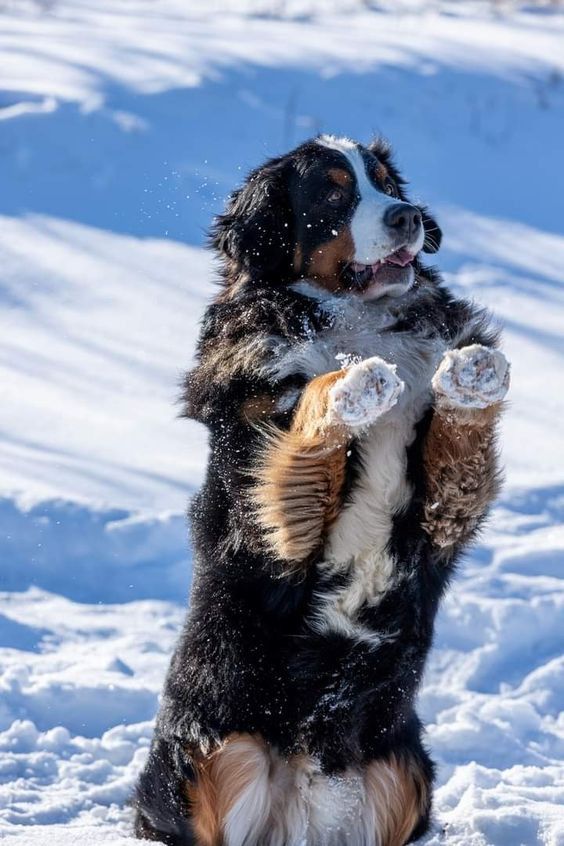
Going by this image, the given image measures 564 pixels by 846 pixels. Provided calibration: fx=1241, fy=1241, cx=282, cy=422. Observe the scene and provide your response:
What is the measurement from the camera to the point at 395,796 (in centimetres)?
394

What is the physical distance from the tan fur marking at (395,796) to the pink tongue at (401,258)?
5.20 ft

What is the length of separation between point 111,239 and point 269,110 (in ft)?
9.24

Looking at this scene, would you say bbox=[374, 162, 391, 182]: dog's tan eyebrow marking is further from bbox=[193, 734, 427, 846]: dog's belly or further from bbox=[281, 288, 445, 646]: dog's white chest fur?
bbox=[193, 734, 427, 846]: dog's belly

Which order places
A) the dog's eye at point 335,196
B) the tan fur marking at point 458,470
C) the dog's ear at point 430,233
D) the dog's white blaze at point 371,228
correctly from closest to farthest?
the tan fur marking at point 458,470, the dog's white blaze at point 371,228, the dog's eye at point 335,196, the dog's ear at point 430,233

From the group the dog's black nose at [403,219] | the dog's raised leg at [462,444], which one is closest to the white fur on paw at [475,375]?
the dog's raised leg at [462,444]

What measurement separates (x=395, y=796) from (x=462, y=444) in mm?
1191

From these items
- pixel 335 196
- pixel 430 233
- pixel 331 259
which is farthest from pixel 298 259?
pixel 430 233

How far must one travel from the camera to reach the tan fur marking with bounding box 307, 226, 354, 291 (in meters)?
4.05

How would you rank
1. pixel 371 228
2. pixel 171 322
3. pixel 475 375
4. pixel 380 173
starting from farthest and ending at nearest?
pixel 171 322 < pixel 380 173 < pixel 371 228 < pixel 475 375

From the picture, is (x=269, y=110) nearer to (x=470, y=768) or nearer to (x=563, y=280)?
(x=563, y=280)

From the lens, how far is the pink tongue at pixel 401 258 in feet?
13.2

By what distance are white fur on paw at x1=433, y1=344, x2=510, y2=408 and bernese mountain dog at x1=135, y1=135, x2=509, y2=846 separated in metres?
0.07

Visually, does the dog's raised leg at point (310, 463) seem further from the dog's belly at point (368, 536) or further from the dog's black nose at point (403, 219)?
the dog's black nose at point (403, 219)

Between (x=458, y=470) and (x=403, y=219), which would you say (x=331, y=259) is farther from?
(x=458, y=470)
